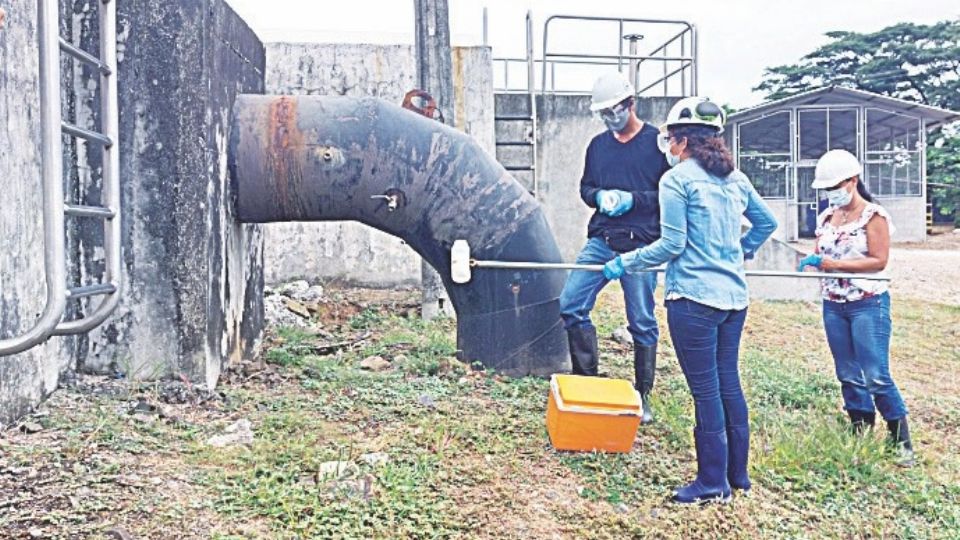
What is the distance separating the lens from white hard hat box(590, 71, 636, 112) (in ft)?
13.2

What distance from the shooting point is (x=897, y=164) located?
2142cm

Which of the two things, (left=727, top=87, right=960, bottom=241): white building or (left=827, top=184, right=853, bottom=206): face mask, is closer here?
(left=827, top=184, right=853, bottom=206): face mask

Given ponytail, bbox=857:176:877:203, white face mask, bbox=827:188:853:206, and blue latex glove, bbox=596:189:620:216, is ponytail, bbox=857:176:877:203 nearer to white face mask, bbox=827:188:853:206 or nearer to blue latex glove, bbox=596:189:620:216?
white face mask, bbox=827:188:853:206

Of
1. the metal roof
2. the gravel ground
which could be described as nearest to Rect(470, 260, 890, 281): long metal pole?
the gravel ground

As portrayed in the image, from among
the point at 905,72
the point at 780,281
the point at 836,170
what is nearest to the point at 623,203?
the point at 836,170

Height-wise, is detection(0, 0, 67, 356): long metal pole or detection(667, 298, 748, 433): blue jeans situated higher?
detection(0, 0, 67, 356): long metal pole

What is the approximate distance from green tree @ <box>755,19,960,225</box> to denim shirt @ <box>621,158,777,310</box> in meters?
27.0

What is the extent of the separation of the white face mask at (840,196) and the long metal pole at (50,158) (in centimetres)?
311

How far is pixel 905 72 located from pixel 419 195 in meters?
31.3

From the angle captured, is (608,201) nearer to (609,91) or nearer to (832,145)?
(609,91)

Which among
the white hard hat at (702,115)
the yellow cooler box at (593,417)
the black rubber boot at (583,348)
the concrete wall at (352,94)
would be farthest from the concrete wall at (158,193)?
the concrete wall at (352,94)

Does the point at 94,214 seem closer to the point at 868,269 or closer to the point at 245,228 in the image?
the point at 245,228

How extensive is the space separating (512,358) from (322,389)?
1.10 metres

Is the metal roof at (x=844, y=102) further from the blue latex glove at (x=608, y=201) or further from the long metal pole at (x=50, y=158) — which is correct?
the long metal pole at (x=50, y=158)
